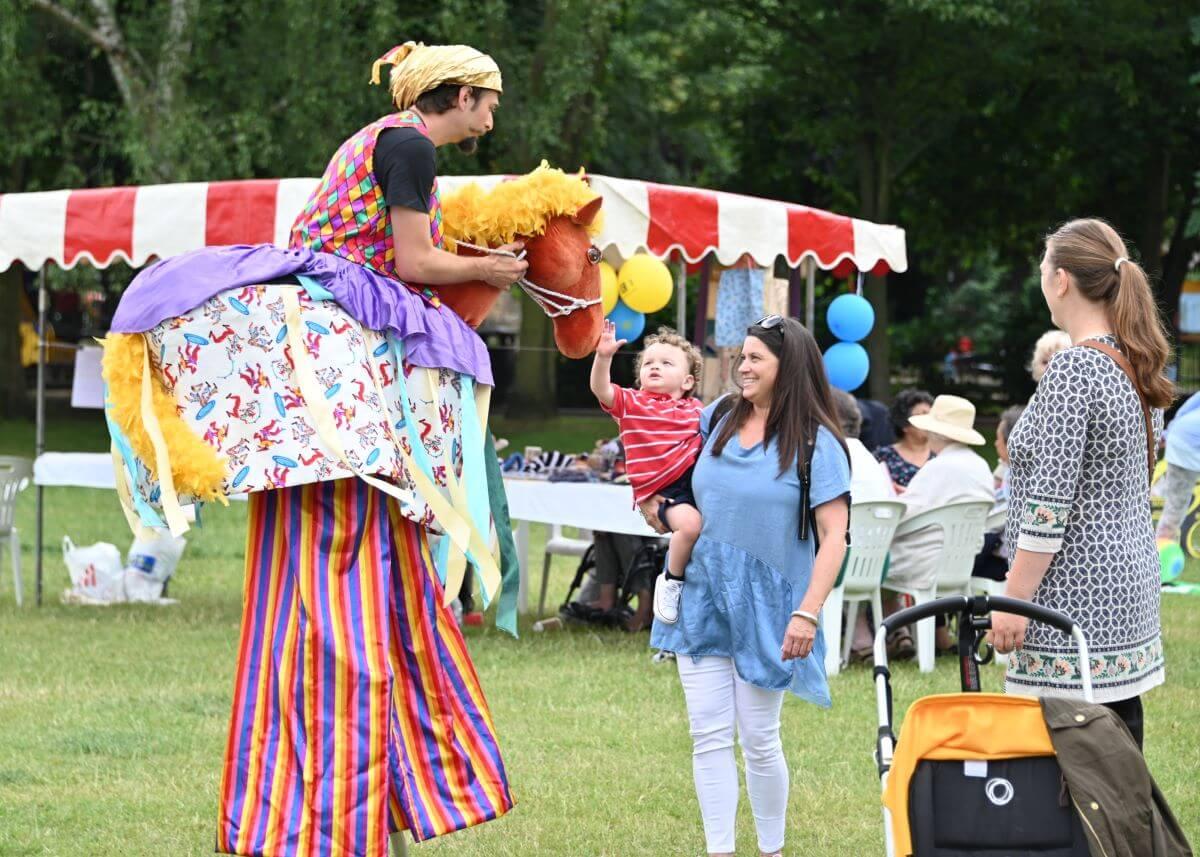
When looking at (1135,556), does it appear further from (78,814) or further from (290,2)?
(290,2)

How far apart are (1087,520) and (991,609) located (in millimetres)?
363

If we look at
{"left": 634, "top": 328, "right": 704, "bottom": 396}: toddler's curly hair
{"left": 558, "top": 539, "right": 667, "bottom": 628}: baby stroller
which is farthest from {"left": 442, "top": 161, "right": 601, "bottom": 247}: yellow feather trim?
{"left": 558, "top": 539, "right": 667, "bottom": 628}: baby stroller

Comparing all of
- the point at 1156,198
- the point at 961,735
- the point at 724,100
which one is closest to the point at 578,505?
the point at 961,735

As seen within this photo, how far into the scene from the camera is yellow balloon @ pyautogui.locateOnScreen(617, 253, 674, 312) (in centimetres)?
932

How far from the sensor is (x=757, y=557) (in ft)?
14.3

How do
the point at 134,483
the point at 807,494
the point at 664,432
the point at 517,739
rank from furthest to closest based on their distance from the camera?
1. the point at 517,739
2. the point at 664,432
3. the point at 807,494
4. the point at 134,483

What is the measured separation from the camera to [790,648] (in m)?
4.23

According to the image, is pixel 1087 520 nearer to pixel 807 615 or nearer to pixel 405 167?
pixel 807 615

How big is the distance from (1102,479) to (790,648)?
96cm

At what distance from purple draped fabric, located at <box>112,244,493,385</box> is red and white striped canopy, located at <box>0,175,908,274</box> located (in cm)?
496

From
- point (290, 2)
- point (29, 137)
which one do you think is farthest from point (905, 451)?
point (29, 137)

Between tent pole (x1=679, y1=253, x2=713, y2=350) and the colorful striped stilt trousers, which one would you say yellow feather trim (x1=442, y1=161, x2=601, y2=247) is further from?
tent pole (x1=679, y1=253, x2=713, y2=350)

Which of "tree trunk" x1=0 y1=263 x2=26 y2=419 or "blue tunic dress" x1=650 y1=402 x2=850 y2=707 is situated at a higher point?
"blue tunic dress" x1=650 y1=402 x2=850 y2=707

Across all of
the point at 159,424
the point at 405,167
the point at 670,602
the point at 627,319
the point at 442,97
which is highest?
the point at 442,97
